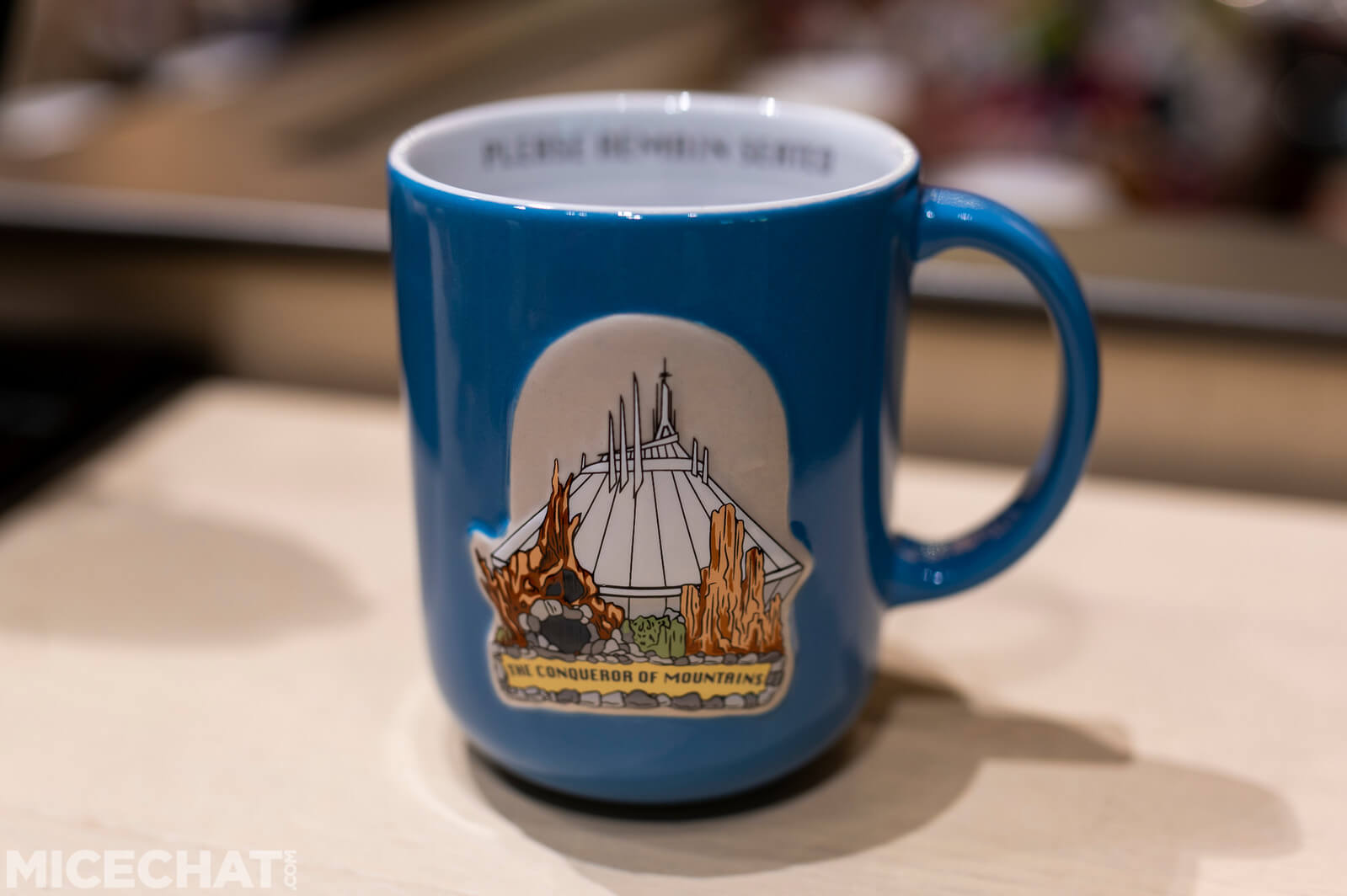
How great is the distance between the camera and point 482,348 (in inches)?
12.5

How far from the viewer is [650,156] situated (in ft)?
1.32

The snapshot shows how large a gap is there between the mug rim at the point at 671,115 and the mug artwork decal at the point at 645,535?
0.03m

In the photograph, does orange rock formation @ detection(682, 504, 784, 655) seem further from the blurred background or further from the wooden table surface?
the blurred background

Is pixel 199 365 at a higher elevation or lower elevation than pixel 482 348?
lower

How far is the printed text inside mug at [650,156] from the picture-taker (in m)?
0.37

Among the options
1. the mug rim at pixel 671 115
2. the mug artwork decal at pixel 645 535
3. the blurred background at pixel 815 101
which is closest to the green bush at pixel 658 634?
the mug artwork decal at pixel 645 535

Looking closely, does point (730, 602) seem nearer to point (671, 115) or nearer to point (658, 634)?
point (658, 634)

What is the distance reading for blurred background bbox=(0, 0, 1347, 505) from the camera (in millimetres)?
562

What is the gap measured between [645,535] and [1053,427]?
0.43 ft

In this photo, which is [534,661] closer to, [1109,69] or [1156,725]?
[1156,725]

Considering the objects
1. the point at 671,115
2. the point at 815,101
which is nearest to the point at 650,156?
the point at 671,115

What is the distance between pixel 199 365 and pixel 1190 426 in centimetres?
50

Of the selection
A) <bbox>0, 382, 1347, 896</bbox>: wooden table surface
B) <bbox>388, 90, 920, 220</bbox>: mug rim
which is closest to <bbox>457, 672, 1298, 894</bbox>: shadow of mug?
<bbox>0, 382, 1347, 896</bbox>: wooden table surface

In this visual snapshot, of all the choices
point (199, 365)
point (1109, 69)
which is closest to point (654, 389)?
point (199, 365)
